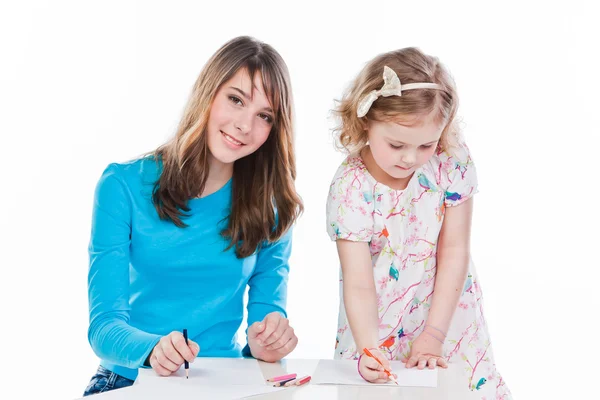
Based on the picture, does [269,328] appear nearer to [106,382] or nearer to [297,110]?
[106,382]

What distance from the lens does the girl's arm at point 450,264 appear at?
1611 mm

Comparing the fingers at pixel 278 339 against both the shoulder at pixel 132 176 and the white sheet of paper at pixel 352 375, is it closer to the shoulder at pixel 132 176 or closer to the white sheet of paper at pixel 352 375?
the white sheet of paper at pixel 352 375

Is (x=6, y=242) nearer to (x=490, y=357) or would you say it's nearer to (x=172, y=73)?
(x=172, y=73)

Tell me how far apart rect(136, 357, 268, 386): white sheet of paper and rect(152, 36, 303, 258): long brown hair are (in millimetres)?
313

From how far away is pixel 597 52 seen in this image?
3.28 m

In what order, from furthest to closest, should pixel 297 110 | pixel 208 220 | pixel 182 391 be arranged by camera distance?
1. pixel 297 110
2. pixel 208 220
3. pixel 182 391

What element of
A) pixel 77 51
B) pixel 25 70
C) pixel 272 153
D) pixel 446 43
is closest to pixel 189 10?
pixel 77 51

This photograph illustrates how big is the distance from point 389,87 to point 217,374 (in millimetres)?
600

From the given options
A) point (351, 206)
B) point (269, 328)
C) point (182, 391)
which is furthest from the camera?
point (351, 206)

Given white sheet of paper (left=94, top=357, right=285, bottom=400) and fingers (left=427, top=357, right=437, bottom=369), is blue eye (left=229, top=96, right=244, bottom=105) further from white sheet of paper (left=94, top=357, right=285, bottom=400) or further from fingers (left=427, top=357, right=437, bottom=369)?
fingers (left=427, top=357, right=437, bottom=369)

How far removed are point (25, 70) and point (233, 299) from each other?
1.70m

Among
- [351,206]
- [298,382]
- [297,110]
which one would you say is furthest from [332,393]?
[297,110]

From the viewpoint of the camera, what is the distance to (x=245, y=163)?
70.2 inches

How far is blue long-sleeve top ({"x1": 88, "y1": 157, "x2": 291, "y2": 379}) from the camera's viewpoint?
1.62 metres
